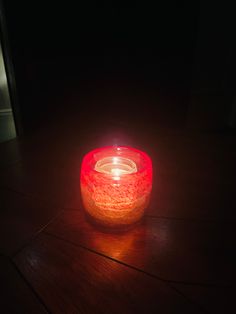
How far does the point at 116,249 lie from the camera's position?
0.51 m

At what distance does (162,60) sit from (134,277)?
4.48ft

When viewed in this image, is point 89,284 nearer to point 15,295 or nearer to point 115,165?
point 15,295

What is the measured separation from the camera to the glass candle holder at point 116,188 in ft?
1.64

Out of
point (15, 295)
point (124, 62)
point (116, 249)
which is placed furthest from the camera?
point (124, 62)

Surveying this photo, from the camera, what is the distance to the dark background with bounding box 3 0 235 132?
49.1 inches

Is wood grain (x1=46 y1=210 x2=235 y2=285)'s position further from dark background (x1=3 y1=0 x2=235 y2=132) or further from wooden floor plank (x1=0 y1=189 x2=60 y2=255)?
dark background (x1=3 y1=0 x2=235 y2=132)

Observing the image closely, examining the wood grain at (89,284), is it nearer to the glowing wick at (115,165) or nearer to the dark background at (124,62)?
the glowing wick at (115,165)

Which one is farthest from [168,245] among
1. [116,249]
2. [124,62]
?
[124,62]

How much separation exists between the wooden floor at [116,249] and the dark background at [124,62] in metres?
0.68

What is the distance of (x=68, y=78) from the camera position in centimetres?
142

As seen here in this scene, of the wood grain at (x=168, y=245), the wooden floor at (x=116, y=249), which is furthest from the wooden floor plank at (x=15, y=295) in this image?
the wood grain at (x=168, y=245)

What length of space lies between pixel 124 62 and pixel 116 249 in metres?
1.27

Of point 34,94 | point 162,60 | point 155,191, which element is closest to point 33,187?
point 155,191

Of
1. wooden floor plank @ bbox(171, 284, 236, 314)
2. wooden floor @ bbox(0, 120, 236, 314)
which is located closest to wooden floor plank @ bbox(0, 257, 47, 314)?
wooden floor @ bbox(0, 120, 236, 314)
